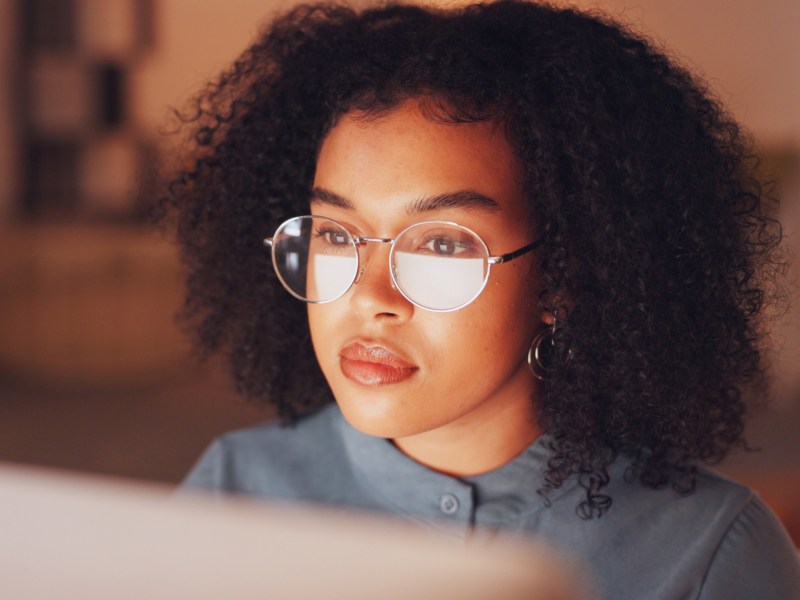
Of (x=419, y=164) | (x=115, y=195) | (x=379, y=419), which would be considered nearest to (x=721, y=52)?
(x=115, y=195)

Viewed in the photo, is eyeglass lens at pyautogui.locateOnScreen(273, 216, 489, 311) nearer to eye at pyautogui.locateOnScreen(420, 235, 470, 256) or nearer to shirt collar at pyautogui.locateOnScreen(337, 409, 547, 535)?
eye at pyautogui.locateOnScreen(420, 235, 470, 256)

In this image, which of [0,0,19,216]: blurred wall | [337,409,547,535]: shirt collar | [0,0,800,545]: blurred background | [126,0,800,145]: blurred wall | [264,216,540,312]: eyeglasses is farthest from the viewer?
[126,0,800,145]: blurred wall

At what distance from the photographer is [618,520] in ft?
3.76

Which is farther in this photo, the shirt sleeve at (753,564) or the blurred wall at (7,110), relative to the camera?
the blurred wall at (7,110)

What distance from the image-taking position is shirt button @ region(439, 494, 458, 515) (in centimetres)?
118

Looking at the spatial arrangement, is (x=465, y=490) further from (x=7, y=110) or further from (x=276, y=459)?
(x=7, y=110)

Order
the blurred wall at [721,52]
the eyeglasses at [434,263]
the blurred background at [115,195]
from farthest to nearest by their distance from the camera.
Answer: the blurred wall at [721,52] < the blurred background at [115,195] < the eyeglasses at [434,263]

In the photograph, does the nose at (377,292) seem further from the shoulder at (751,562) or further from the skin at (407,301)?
the shoulder at (751,562)

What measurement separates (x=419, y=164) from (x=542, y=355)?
32 cm

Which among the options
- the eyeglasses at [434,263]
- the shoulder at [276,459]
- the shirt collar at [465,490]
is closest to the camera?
the eyeglasses at [434,263]

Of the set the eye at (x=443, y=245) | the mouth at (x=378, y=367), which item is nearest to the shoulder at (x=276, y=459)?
the mouth at (x=378, y=367)

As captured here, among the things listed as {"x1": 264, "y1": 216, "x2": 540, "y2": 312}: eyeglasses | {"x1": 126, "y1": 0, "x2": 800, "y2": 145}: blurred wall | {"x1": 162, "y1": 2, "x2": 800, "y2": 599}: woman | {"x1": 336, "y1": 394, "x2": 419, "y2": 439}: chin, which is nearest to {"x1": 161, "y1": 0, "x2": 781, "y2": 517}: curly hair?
{"x1": 162, "y1": 2, "x2": 800, "y2": 599}: woman

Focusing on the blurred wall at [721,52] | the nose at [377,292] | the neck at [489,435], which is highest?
the blurred wall at [721,52]

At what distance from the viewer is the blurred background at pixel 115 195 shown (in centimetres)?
418
